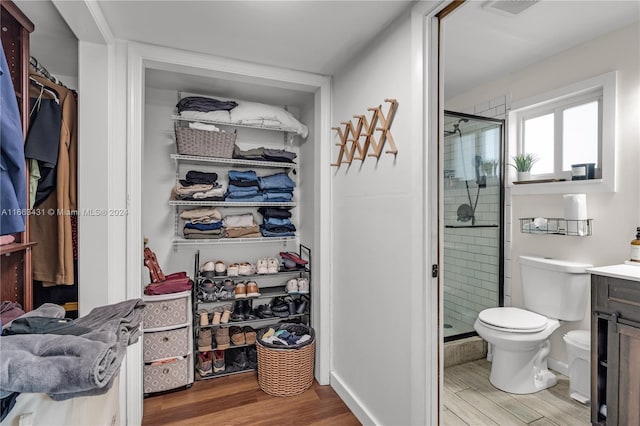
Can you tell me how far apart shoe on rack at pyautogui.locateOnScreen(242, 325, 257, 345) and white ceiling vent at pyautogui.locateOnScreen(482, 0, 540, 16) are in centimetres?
260

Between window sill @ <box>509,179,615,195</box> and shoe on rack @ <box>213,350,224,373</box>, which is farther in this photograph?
shoe on rack @ <box>213,350,224,373</box>

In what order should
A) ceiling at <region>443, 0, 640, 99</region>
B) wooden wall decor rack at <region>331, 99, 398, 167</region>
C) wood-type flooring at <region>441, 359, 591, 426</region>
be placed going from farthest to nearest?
wood-type flooring at <region>441, 359, 591, 426</region> → ceiling at <region>443, 0, 640, 99</region> → wooden wall decor rack at <region>331, 99, 398, 167</region>

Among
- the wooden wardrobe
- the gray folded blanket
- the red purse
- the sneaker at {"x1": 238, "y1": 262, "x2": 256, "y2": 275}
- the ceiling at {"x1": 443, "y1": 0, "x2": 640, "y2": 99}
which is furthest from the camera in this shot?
the sneaker at {"x1": 238, "y1": 262, "x2": 256, "y2": 275}

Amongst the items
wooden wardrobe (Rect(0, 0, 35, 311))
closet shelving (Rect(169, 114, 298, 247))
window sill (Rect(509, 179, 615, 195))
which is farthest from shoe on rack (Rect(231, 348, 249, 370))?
window sill (Rect(509, 179, 615, 195))

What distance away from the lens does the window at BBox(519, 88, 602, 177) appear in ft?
7.50

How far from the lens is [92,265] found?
1.78 meters

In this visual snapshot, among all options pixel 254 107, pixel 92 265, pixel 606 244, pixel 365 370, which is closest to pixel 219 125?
pixel 254 107

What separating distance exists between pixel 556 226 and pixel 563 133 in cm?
72

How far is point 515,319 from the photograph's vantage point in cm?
228

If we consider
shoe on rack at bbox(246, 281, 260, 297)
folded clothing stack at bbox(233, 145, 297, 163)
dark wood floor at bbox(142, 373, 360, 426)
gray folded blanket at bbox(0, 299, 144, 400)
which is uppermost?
folded clothing stack at bbox(233, 145, 297, 163)

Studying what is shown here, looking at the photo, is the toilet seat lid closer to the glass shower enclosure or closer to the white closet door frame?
the glass shower enclosure

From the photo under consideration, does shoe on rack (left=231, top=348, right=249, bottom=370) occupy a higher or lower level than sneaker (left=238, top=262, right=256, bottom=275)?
lower

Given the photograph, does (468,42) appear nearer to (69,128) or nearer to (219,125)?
(219,125)

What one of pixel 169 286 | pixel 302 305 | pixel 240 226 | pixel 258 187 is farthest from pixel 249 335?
pixel 258 187
